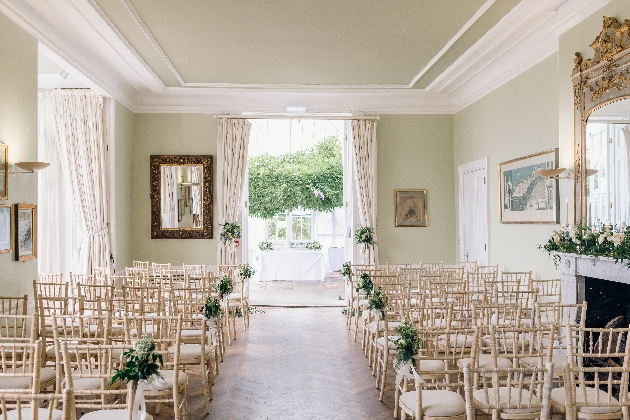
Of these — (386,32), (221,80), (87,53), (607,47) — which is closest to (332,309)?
(221,80)

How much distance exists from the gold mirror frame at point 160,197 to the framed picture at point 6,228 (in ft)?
15.4

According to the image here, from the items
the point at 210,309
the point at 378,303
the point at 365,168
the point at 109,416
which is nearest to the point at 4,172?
the point at 210,309

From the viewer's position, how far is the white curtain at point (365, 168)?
1062 cm

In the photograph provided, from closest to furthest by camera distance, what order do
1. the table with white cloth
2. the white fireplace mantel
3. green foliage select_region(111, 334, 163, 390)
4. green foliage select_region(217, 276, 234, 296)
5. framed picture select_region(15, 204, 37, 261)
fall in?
green foliage select_region(111, 334, 163, 390), the white fireplace mantel, framed picture select_region(15, 204, 37, 261), green foliage select_region(217, 276, 234, 296), the table with white cloth

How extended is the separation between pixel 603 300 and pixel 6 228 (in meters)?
6.06

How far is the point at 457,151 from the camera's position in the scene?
34.9ft

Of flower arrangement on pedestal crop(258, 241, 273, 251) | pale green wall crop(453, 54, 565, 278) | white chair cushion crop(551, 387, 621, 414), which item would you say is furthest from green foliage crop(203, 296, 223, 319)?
flower arrangement on pedestal crop(258, 241, 273, 251)

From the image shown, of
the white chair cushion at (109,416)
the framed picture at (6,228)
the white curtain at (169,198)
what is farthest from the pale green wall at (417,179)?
the white chair cushion at (109,416)

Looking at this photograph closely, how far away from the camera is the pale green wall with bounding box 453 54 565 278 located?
704 cm

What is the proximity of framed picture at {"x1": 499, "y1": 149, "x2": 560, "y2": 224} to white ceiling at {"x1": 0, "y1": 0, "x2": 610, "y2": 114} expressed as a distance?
1321 millimetres

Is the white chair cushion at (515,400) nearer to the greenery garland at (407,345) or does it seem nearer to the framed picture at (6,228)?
the greenery garland at (407,345)

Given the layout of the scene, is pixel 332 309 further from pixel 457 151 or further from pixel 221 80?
pixel 221 80

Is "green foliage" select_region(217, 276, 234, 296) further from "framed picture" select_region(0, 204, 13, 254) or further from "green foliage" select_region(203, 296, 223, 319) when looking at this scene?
"framed picture" select_region(0, 204, 13, 254)

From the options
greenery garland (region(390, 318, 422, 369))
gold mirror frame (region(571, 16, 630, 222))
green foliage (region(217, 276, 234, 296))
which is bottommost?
greenery garland (region(390, 318, 422, 369))
